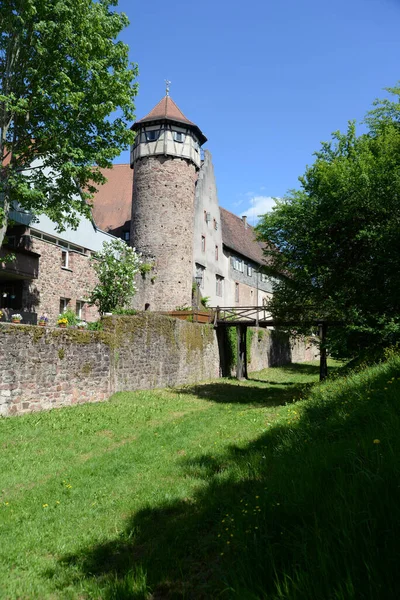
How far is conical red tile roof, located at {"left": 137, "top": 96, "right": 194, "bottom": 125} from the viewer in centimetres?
3070

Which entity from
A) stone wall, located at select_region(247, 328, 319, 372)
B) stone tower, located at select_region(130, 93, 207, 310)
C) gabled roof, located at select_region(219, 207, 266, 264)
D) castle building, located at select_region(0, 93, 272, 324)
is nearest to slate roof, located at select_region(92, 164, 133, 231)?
castle building, located at select_region(0, 93, 272, 324)

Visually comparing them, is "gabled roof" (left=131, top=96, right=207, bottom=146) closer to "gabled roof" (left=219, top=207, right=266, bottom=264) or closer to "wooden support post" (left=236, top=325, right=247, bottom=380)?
"gabled roof" (left=219, top=207, right=266, bottom=264)

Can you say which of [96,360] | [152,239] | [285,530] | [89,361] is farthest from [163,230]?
[285,530]

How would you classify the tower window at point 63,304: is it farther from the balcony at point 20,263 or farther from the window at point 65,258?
the balcony at point 20,263

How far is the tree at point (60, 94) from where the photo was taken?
15.6 m

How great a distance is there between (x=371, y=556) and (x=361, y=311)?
11.2m

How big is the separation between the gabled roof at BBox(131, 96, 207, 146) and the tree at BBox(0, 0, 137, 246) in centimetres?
1310

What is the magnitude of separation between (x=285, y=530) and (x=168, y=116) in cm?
3048

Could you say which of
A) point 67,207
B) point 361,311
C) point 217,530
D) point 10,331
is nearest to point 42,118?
point 67,207

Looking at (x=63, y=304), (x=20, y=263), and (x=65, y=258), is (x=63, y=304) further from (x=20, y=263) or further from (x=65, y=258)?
(x=20, y=263)

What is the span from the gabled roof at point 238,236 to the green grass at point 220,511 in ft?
103

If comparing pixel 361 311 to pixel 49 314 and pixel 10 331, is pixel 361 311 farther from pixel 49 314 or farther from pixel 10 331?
pixel 49 314

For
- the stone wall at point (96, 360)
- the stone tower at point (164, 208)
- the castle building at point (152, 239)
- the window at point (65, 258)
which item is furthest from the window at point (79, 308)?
the stone wall at point (96, 360)

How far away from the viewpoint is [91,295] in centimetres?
2611
